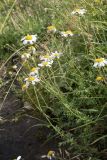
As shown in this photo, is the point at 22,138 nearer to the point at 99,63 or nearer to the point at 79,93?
the point at 79,93

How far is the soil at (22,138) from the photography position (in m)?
2.80

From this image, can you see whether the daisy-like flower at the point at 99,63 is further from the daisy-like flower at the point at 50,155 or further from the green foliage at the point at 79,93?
the daisy-like flower at the point at 50,155

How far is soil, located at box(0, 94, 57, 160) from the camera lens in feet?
9.20

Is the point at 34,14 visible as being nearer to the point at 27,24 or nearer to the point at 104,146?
the point at 27,24

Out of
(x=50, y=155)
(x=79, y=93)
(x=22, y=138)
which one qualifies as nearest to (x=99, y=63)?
(x=79, y=93)

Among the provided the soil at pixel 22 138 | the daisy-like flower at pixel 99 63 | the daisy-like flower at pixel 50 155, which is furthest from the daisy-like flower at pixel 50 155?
the daisy-like flower at pixel 99 63

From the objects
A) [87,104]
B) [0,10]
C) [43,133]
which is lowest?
[0,10]

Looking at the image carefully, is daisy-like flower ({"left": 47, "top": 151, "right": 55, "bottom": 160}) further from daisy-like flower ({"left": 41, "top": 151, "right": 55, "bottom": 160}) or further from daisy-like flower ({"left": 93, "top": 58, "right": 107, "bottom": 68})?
daisy-like flower ({"left": 93, "top": 58, "right": 107, "bottom": 68})

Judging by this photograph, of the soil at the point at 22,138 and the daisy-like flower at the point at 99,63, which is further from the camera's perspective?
the soil at the point at 22,138

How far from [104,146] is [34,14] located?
3.16 metres

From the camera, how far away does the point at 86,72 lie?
9.66ft

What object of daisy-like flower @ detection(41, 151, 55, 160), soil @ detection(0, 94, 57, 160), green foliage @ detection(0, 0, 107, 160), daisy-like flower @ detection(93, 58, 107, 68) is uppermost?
daisy-like flower @ detection(93, 58, 107, 68)

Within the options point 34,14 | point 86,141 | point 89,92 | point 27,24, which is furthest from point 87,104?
point 34,14

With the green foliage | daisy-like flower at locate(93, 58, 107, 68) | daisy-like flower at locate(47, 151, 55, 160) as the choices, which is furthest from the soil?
daisy-like flower at locate(93, 58, 107, 68)
